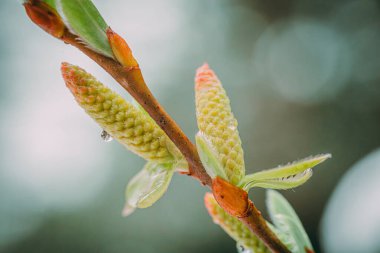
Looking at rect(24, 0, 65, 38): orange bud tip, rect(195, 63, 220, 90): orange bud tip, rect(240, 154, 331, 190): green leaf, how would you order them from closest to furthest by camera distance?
1. rect(24, 0, 65, 38): orange bud tip
2. rect(240, 154, 331, 190): green leaf
3. rect(195, 63, 220, 90): orange bud tip

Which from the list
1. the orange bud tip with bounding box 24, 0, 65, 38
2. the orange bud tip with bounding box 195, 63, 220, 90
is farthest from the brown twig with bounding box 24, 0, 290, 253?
the orange bud tip with bounding box 195, 63, 220, 90

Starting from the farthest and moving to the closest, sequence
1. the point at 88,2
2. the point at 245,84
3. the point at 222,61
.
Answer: the point at 222,61, the point at 245,84, the point at 88,2

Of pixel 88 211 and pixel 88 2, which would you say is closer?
pixel 88 2

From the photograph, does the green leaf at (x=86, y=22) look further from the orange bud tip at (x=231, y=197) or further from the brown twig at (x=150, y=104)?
the orange bud tip at (x=231, y=197)

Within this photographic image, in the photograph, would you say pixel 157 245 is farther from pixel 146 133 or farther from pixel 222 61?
pixel 146 133

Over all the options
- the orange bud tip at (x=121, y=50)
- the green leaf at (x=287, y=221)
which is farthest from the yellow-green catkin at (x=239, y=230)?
the orange bud tip at (x=121, y=50)

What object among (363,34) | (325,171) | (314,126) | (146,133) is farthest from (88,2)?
(363,34)

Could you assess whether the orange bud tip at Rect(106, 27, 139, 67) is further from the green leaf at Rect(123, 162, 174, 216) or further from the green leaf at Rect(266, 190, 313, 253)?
the green leaf at Rect(266, 190, 313, 253)
